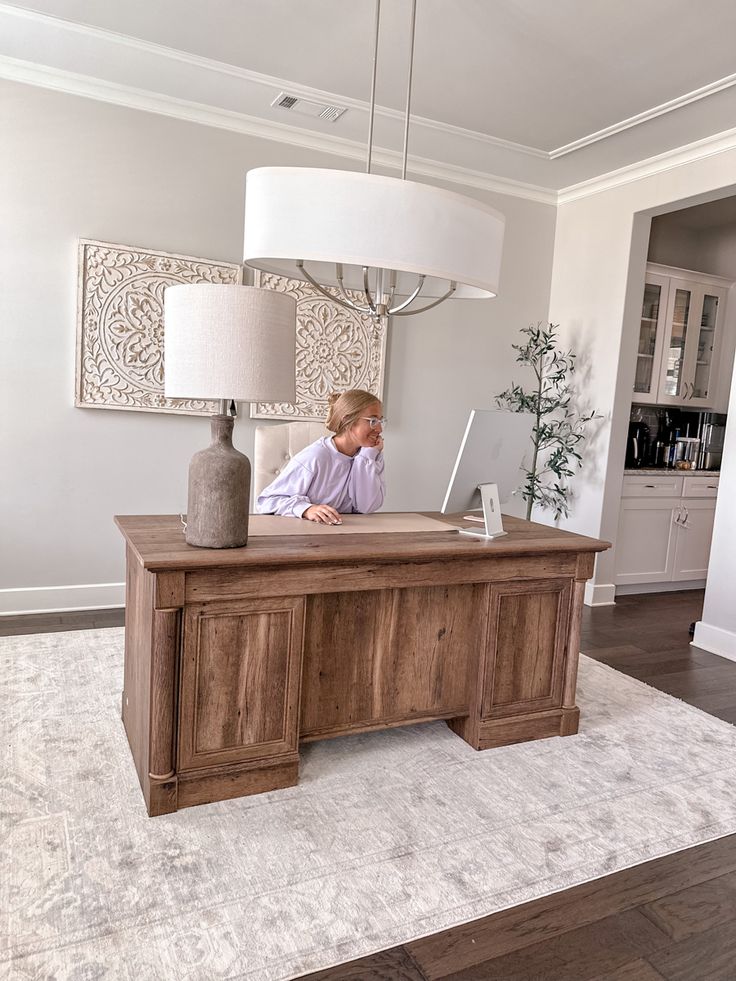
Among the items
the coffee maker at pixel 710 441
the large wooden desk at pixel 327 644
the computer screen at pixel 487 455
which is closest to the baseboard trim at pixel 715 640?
the large wooden desk at pixel 327 644

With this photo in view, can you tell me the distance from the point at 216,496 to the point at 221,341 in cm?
46

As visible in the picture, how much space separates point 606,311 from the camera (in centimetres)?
470

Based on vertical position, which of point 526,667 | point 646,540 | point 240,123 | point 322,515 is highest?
point 240,123

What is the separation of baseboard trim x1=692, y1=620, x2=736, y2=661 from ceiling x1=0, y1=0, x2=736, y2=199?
2.68 metres

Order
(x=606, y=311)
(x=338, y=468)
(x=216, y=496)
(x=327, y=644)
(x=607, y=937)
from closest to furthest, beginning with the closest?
(x=607, y=937) < (x=216, y=496) < (x=327, y=644) < (x=338, y=468) < (x=606, y=311)

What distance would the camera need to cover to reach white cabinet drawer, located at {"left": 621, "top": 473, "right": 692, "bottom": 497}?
4898mm

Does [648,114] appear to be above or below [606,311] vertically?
above

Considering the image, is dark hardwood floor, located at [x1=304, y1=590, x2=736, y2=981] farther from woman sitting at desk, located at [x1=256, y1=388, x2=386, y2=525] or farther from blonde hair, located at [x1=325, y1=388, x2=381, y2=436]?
blonde hair, located at [x1=325, y1=388, x2=381, y2=436]

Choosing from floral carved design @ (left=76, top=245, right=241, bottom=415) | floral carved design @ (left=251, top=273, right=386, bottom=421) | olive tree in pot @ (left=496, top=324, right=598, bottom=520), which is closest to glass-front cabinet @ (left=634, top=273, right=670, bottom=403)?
olive tree in pot @ (left=496, top=324, right=598, bottom=520)

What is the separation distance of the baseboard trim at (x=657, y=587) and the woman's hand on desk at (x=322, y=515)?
3.05 metres

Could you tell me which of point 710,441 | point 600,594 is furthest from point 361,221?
point 710,441

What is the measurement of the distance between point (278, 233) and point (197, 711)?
138 centimetres

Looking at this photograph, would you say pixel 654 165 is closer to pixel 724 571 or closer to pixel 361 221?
pixel 724 571

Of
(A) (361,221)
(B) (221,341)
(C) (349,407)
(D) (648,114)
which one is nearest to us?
(A) (361,221)
